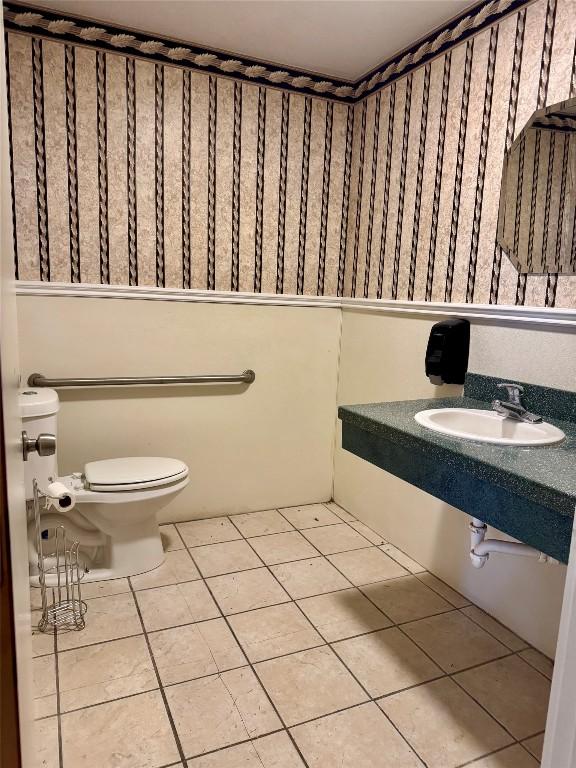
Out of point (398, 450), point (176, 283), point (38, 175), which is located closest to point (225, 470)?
point (176, 283)

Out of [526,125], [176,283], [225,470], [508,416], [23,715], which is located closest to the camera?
[23,715]

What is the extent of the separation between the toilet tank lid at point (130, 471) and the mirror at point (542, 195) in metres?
1.54

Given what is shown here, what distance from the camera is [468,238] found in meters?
2.06

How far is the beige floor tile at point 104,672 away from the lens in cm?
154

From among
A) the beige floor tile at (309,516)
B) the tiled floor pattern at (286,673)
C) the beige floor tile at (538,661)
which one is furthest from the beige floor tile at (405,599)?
the beige floor tile at (309,516)

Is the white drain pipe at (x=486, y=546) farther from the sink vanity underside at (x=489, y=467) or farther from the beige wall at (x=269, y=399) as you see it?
the beige wall at (x=269, y=399)

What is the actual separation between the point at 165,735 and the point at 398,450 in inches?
38.6

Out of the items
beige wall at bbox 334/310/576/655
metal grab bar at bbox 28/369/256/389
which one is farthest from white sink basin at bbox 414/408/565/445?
metal grab bar at bbox 28/369/256/389

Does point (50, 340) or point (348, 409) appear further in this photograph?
point (50, 340)

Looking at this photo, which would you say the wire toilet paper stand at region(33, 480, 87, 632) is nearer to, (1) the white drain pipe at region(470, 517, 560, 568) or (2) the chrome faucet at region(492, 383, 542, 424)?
(1) the white drain pipe at region(470, 517, 560, 568)

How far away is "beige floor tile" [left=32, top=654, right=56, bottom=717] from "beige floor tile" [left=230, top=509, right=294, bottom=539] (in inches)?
42.0

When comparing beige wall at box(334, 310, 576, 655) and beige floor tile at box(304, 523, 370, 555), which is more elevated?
beige wall at box(334, 310, 576, 655)

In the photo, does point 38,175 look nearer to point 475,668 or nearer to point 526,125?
point 526,125

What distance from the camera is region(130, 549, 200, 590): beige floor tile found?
2.13 meters
